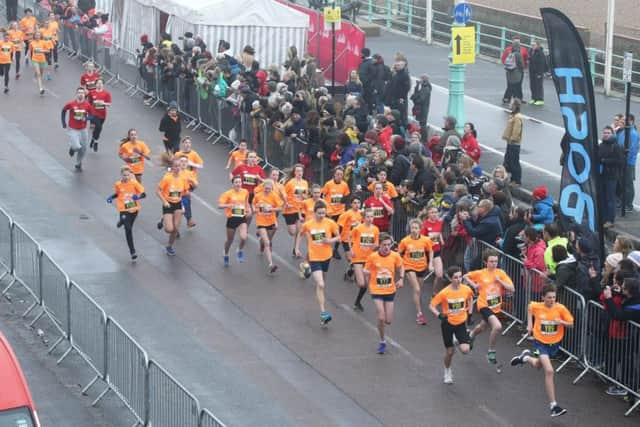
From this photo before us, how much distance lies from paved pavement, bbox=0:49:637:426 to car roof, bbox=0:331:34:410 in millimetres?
4299

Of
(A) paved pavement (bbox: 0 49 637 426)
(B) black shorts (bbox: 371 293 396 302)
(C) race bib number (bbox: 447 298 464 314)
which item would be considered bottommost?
(A) paved pavement (bbox: 0 49 637 426)

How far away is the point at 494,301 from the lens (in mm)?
18203

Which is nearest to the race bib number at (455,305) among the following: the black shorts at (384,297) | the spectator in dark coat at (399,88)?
the black shorts at (384,297)

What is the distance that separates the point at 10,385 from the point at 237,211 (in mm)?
9966

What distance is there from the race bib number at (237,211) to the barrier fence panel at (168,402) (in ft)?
23.2

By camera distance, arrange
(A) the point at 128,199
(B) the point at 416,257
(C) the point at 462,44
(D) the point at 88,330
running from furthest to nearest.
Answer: (C) the point at 462,44, (A) the point at 128,199, (B) the point at 416,257, (D) the point at 88,330

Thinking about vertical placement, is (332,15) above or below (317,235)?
above

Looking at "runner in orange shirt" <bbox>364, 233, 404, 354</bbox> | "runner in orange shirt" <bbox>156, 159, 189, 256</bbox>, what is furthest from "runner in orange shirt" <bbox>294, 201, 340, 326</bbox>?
"runner in orange shirt" <bbox>156, 159, 189, 256</bbox>

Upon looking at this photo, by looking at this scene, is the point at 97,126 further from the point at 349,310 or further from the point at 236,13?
the point at 349,310

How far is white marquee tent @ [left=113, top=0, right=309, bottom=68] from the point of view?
111ft

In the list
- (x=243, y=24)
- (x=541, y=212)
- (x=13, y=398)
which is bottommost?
(x=13, y=398)

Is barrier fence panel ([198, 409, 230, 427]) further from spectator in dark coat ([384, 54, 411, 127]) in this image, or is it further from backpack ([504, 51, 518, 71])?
backpack ([504, 51, 518, 71])

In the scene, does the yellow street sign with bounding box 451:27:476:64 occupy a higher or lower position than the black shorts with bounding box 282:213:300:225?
higher

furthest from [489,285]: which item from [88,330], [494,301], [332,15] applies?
[332,15]
